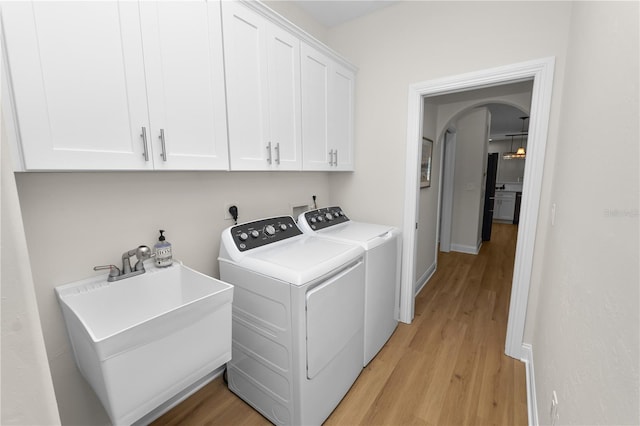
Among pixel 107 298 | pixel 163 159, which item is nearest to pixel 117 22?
pixel 163 159

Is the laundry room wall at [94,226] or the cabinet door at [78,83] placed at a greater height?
the cabinet door at [78,83]

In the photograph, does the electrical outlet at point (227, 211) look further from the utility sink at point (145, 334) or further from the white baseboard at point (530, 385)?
the white baseboard at point (530, 385)

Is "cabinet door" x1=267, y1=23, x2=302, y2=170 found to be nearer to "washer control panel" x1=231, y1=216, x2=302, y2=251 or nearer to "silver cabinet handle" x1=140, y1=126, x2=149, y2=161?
"washer control panel" x1=231, y1=216, x2=302, y2=251

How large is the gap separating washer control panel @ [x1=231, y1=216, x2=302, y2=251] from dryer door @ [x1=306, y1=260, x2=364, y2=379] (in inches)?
19.4

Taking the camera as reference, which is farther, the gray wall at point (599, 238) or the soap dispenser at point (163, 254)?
the soap dispenser at point (163, 254)

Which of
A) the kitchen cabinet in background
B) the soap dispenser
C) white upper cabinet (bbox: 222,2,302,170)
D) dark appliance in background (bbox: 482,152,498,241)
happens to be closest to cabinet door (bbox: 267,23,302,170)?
white upper cabinet (bbox: 222,2,302,170)

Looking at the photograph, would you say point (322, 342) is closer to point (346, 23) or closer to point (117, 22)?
point (117, 22)

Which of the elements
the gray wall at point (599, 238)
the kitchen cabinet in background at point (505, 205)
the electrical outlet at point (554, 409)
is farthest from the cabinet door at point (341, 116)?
the kitchen cabinet in background at point (505, 205)

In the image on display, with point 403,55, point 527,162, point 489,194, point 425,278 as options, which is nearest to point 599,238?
point 527,162

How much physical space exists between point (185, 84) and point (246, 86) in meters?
0.37

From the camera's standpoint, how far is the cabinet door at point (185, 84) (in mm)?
1169

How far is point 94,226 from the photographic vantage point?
126 centimetres

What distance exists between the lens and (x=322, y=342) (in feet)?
4.73

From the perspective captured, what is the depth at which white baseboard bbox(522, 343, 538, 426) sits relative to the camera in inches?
59.2
